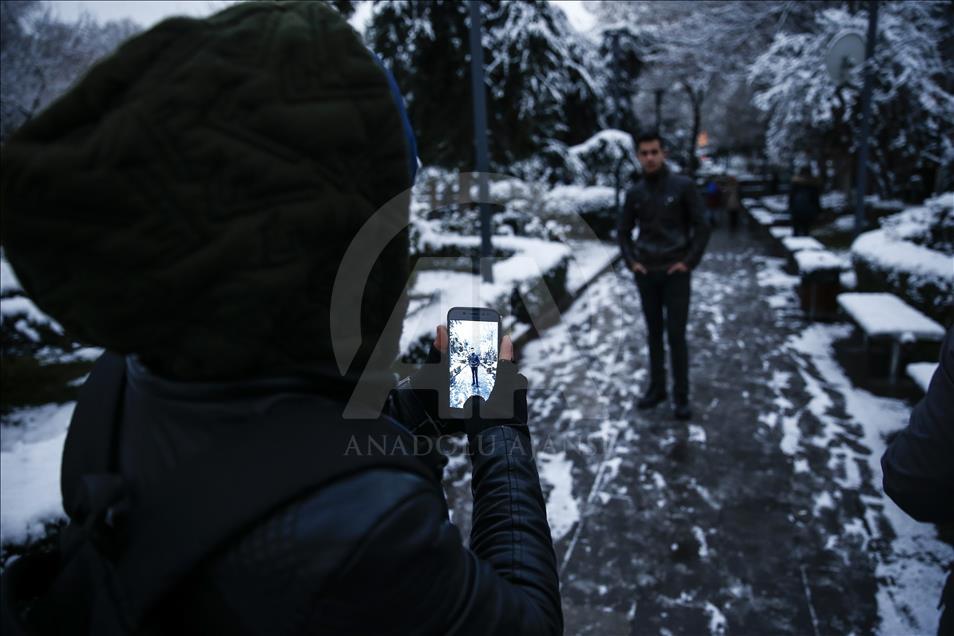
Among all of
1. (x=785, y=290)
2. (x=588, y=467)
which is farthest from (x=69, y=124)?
(x=785, y=290)

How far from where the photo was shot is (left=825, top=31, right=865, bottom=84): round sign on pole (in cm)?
773

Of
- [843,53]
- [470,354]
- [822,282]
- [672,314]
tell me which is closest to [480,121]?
[672,314]

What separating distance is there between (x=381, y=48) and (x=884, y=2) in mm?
10386

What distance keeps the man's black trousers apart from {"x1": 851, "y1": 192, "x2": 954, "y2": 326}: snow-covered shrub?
6.08ft

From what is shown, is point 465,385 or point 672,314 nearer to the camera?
point 465,385

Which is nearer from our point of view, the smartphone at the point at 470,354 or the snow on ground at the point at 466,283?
the smartphone at the point at 470,354

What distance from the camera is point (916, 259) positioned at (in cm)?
580

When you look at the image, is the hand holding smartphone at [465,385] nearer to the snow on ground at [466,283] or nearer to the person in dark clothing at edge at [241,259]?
the person in dark clothing at edge at [241,259]

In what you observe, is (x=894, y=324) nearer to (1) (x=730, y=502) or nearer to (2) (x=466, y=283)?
(1) (x=730, y=502)

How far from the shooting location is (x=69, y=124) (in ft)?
2.22

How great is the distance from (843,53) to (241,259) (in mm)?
9273

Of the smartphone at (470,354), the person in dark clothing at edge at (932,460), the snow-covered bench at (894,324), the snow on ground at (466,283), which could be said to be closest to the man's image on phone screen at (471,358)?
the smartphone at (470,354)

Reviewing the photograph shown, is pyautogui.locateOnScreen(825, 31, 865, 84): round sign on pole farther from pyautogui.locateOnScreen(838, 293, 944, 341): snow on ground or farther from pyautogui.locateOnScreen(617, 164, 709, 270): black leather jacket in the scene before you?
pyautogui.locateOnScreen(617, 164, 709, 270): black leather jacket

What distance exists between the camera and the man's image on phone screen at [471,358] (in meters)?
1.32
